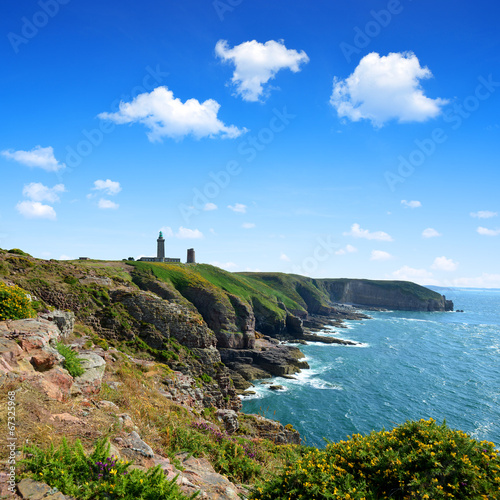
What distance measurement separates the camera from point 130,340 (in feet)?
92.5

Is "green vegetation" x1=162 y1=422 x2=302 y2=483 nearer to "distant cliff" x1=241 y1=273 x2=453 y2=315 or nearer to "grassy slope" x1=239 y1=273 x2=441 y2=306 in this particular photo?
"distant cliff" x1=241 y1=273 x2=453 y2=315

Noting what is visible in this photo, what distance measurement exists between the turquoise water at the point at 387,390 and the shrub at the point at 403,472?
479 inches

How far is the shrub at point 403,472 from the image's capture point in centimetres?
802

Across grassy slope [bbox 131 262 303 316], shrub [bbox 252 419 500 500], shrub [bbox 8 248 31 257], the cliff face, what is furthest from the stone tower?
the cliff face

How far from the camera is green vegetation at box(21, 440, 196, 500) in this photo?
6.12m

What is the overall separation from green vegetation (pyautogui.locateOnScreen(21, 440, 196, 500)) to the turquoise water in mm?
17410

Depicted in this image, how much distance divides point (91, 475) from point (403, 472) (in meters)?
8.06

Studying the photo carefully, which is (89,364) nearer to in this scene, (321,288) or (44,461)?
(44,461)

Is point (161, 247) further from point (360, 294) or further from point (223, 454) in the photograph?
point (360, 294)

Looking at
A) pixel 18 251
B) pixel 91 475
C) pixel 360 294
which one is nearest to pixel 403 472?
pixel 91 475

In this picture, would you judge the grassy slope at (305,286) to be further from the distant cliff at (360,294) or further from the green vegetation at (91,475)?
the green vegetation at (91,475)

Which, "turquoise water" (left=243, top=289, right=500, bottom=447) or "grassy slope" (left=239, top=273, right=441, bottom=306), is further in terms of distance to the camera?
"grassy slope" (left=239, top=273, right=441, bottom=306)

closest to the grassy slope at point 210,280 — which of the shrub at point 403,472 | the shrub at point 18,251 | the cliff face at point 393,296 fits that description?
the shrub at point 18,251

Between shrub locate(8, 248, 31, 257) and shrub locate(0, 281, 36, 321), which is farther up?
shrub locate(8, 248, 31, 257)
